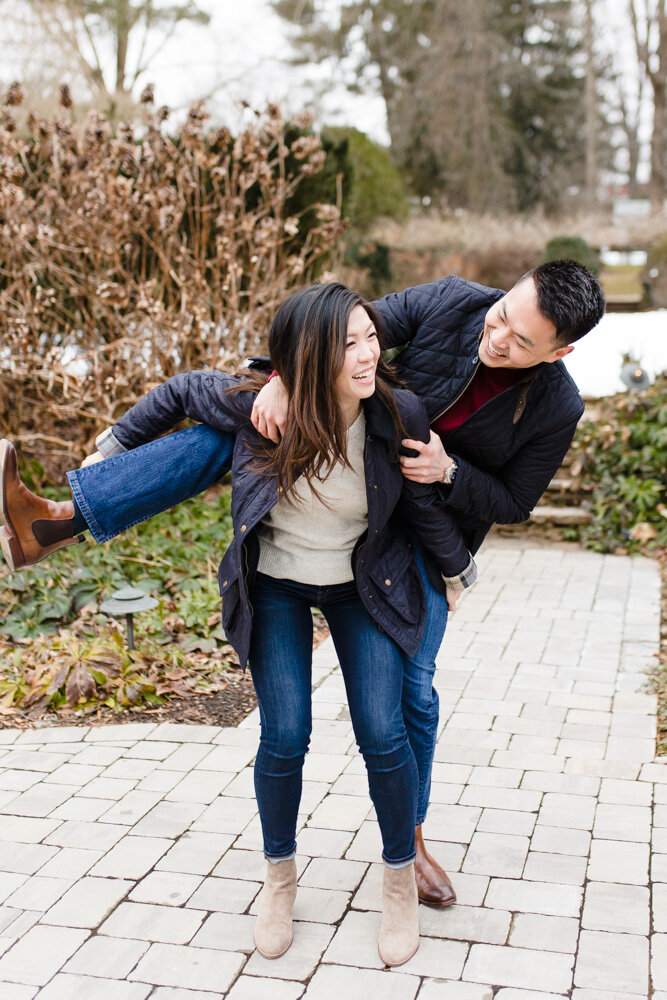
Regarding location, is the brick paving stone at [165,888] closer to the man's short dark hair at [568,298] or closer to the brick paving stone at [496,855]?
the brick paving stone at [496,855]

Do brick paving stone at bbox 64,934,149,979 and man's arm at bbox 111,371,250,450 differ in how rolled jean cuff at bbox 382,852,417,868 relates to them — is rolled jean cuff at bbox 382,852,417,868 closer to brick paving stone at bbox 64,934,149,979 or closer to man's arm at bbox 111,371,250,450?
brick paving stone at bbox 64,934,149,979

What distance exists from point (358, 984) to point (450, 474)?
1191mm

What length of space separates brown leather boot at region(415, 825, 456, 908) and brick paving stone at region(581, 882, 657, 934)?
13.5 inches

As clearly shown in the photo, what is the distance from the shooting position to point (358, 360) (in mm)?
2094

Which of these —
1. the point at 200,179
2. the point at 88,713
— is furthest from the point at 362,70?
the point at 88,713

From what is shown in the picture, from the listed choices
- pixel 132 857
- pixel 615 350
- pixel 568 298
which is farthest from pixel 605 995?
pixel 615 350

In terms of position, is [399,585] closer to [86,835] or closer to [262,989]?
[262,989]

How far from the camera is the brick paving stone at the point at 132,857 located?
2729mm

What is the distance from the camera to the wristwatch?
90.0 inches

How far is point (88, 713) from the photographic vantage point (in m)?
3.83

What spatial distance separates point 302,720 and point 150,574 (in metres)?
3.04

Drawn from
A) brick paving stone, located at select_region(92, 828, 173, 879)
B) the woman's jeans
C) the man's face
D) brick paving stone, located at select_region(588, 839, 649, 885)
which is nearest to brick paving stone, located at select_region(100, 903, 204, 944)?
brick paving stone, located at select_region(92, 828, 173, 879)

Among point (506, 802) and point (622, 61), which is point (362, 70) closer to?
point (622, 61)

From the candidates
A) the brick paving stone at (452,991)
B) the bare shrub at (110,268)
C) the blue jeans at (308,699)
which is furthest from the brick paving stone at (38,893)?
the bare shrub at (110,268)
